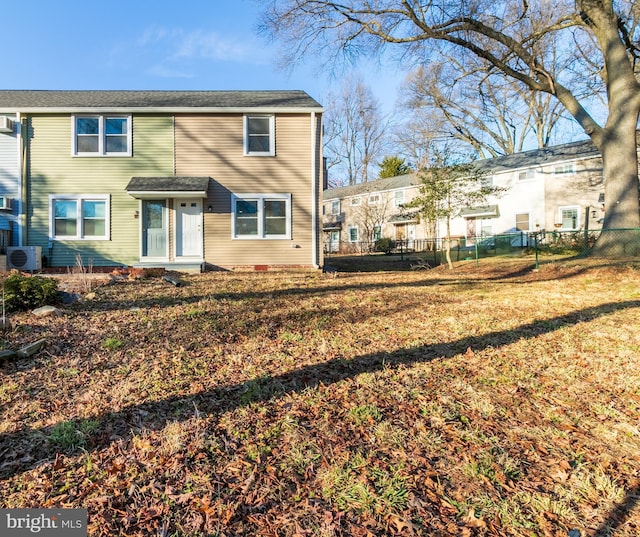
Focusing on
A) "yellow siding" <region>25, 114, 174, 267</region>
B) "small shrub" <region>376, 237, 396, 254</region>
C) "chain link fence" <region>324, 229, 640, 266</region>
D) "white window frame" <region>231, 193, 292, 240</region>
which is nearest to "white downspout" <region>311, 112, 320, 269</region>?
"white window frame" <region>231, 193, 292, 240</region>

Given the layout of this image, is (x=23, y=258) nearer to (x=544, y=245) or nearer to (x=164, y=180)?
(x=164, y=180)

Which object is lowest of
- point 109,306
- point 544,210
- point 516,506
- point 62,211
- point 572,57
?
point 516,506

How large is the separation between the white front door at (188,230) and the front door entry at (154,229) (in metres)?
0.43

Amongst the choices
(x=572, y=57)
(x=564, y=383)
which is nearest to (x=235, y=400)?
(x=564, y=383)

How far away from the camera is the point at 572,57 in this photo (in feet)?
60.3

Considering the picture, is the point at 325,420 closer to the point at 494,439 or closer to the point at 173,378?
the point at 494,439

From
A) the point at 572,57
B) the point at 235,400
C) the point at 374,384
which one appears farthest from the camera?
the point at 572,57

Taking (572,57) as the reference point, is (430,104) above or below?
above

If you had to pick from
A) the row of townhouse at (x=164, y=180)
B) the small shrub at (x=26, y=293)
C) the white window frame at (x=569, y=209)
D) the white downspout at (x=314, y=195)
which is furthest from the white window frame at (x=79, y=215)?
the white window frame at (x=569, y=209)

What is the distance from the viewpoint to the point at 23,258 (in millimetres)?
11109

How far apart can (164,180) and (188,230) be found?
168cm

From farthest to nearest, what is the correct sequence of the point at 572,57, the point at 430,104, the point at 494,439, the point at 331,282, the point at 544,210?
the point at 430,104 → the point at 544,210 → the point at 572,57 → the point at 331,282 → the point at 494,439

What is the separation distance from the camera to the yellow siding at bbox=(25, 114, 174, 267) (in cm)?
1207

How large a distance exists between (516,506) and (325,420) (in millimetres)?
1268
